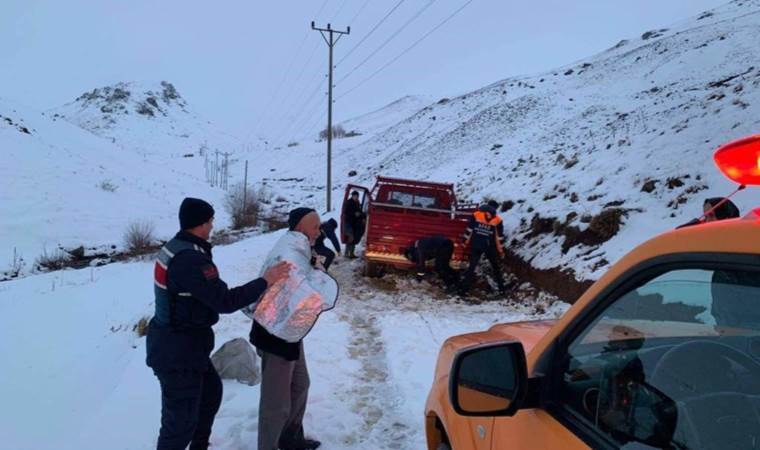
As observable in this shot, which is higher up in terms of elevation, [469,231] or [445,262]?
[469,231]

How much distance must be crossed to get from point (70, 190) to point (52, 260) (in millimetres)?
9339

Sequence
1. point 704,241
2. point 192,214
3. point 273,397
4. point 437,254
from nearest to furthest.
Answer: point 704,241 < point 192,214 < point 273,397 < point 437,254

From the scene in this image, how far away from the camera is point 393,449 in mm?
4188

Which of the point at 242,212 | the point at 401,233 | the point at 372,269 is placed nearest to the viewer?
the point at 401,233

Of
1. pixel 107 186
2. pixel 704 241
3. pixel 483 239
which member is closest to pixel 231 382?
pixel 704 241

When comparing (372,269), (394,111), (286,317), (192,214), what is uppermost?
(394,111)

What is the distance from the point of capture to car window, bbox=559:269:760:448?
4.25 ft

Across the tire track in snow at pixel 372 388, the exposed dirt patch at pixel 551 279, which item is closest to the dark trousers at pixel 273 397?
the tire track in snow at pixel 372 388

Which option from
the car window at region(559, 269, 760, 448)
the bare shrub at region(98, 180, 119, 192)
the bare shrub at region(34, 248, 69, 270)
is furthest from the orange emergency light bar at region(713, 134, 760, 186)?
the bare shrub at region(98, 180, 119, 192)

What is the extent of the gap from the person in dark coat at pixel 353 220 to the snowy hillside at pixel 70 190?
1165 cm

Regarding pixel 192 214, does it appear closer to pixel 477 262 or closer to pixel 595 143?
pixel 477 262

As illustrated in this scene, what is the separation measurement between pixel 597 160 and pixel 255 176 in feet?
161

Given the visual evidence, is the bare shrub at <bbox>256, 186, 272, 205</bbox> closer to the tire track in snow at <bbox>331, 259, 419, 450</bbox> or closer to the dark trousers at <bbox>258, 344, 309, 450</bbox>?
the tire track in snow at <bbox>331, 259, 419, 450</bbox>

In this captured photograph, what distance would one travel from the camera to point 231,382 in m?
5.25
